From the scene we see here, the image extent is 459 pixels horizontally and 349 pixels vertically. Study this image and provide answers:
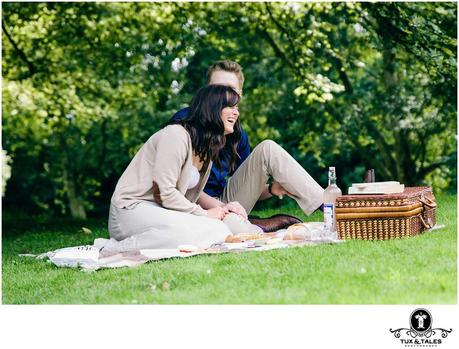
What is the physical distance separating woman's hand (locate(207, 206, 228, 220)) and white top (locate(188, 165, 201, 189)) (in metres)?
0.25

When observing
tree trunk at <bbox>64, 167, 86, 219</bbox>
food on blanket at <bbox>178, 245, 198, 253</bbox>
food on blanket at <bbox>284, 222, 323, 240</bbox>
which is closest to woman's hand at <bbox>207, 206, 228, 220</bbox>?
food on blanket at <bbox>178, 245, 198, 253</bbox>

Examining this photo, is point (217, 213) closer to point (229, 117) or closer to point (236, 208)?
point (236, 208)


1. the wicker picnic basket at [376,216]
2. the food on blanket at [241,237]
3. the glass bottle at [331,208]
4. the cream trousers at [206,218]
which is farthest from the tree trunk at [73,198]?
the wicker picnic basket at [376,216]

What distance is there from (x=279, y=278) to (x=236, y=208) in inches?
66.7

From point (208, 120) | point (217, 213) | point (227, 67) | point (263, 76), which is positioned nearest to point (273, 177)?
point (217, 213)

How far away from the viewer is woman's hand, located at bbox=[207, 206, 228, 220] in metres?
5.61

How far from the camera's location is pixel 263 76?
14727mm

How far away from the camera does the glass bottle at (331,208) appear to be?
5234 millimetres

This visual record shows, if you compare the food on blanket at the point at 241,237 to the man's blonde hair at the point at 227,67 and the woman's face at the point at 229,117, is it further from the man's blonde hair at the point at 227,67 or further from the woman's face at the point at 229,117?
the man's blonde hair at the point at 227,67
